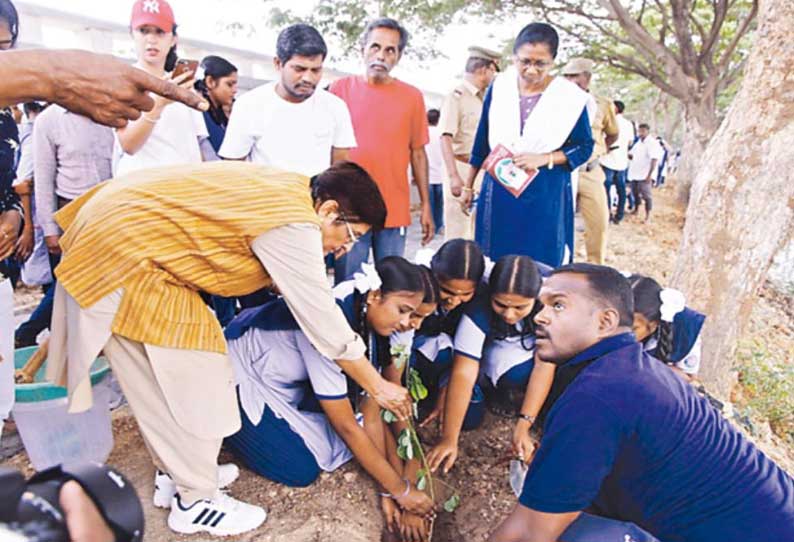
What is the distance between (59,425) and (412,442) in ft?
4.20

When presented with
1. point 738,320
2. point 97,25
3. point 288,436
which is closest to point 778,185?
point 738,320

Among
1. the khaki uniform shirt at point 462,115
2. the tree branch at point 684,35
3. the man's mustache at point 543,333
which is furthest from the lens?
the tree branch at point 684,35

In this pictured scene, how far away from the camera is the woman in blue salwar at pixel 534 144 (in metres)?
3.00

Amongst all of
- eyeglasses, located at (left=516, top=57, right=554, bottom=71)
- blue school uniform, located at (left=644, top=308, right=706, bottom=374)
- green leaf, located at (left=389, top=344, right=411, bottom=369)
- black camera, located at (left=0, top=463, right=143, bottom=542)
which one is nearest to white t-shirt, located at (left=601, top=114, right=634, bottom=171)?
eyeglasses, located at (left=516, top=57, right=554, bottom=71)

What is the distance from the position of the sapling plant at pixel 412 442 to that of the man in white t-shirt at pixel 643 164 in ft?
27.4

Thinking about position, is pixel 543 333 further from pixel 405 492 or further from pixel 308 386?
pixel 308 386

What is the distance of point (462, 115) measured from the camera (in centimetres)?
453

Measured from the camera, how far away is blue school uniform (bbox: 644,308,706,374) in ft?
8.20

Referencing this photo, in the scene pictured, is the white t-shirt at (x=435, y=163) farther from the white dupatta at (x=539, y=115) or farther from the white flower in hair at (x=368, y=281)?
the white flower in hair at (x=368, y=281)

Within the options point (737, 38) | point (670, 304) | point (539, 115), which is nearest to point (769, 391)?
point (670, 304)

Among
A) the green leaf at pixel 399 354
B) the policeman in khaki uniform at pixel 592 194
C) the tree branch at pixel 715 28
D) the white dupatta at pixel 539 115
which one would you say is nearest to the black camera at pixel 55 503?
the green leaf at pixel 399 354

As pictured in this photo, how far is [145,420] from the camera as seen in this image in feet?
6.03

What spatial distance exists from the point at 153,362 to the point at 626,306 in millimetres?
1348

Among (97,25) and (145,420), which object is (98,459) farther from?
(97,25)
